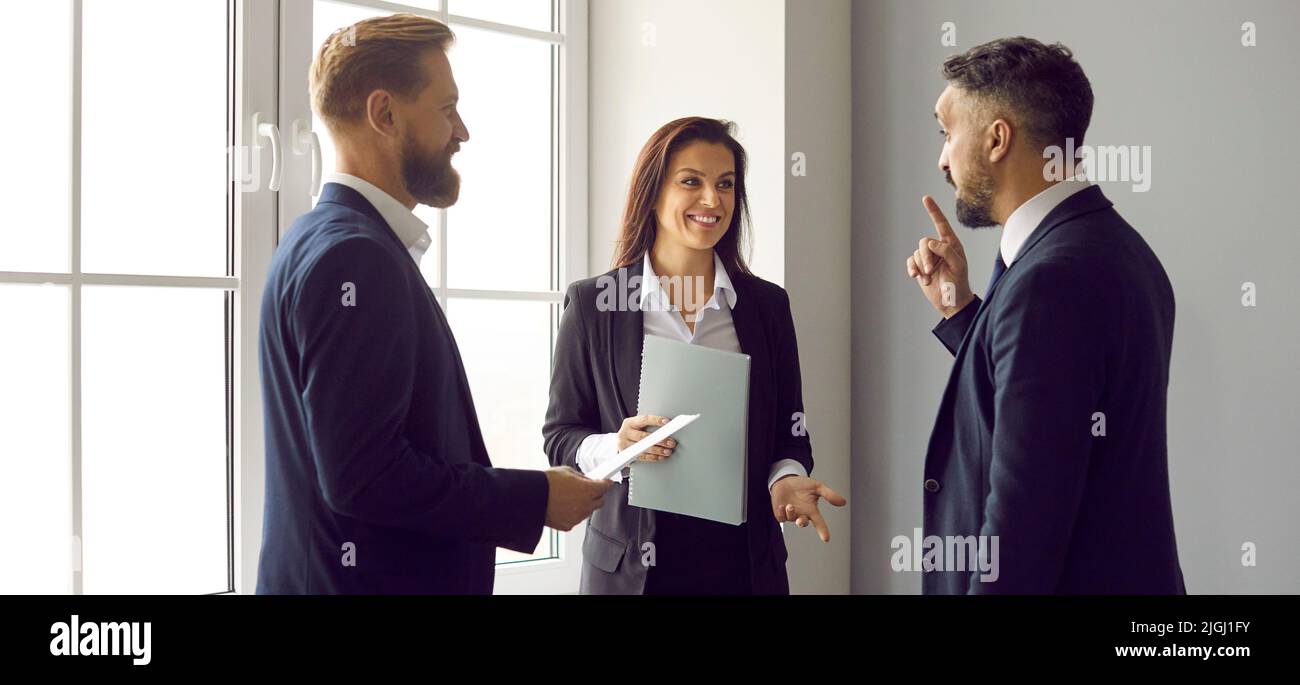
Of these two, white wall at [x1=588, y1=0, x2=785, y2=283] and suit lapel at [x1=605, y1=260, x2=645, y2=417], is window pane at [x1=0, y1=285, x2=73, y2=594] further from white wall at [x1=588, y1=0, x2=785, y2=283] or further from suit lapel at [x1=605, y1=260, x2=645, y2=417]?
white wall at [x1=588, y1=0, x2=785, y2=283]

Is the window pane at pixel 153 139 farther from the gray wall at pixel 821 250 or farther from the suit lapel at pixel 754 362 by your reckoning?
the gray wall at pixel 821 250

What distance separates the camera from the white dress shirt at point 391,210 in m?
1.34

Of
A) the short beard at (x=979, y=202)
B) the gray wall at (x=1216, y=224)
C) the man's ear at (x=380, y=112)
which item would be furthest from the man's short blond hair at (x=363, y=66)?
the gray wall at (x=1216, y=224)

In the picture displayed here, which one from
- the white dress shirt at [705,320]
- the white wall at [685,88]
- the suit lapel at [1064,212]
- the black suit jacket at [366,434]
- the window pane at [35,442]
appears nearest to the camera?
the black suit jacket at [366,434]

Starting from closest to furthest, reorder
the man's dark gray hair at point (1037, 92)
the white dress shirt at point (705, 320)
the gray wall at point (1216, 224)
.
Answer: the man's dark gray hair at point (1037, 92), the gray wall at point (1216, 224), the white dress shirt at point (705, 320)

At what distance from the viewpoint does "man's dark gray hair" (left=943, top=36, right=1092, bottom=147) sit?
1427 mm

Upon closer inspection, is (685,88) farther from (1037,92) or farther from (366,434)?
(366,434)

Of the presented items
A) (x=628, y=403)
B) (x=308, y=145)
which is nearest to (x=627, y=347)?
(x=628, y=403)

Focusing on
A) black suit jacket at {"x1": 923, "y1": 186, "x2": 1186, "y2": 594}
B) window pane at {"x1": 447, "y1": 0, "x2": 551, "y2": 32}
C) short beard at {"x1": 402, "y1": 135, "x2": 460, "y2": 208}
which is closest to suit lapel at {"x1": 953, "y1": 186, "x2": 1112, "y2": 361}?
black suit jacket at {"x1": 923, "y1": 186, "x2": 1186, "y2": 594}

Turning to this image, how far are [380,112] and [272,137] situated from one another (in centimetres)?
64

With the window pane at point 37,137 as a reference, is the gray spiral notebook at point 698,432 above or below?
below

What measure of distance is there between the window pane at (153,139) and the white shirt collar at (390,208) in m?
0.73

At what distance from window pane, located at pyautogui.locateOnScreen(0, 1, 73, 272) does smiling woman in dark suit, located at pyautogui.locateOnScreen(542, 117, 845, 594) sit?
96 cm
